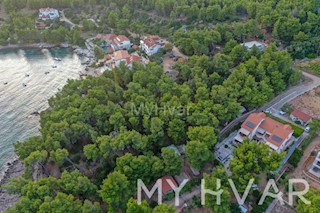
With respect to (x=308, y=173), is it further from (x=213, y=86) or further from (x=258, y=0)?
(x=258, y=0)

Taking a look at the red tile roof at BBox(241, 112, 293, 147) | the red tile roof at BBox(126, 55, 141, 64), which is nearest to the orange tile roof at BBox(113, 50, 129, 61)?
the red tile roof at BBox(126, 55, 141, 64)

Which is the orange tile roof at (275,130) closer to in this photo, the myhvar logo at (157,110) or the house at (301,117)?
the house at (301,117)

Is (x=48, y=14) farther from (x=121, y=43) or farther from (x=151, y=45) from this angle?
(x=151, y=45)

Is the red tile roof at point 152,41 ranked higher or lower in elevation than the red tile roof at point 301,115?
higher

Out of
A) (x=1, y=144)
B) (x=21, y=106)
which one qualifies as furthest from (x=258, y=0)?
(x=1, y=144)

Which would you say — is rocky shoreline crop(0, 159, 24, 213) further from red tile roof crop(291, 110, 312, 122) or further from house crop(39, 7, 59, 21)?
house crop(39, 7, 59, 21)

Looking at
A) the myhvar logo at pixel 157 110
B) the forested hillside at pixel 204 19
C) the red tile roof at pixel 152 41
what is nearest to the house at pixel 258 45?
the forested hillside at pixel 204 19
